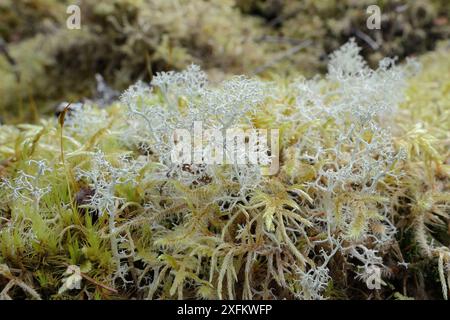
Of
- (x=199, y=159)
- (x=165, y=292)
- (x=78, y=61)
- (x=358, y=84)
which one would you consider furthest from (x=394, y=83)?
(x=78, y=61)

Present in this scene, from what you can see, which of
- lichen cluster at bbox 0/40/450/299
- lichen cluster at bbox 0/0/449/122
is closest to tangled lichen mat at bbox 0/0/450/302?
lichen cluster at bbox 0/40/450/299

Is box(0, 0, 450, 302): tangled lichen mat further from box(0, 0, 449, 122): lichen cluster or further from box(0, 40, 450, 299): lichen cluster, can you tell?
box(0, 0, 449, 122): lichen cluster

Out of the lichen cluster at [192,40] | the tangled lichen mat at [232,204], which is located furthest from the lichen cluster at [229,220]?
the lichen cluster at [192,40]

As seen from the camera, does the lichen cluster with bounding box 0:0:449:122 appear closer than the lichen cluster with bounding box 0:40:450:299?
No

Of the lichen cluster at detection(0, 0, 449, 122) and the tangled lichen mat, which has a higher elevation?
the lichen cluster at detection(0, 0, 449, 122)

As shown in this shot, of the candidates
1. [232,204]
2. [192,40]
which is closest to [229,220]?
[232,204]

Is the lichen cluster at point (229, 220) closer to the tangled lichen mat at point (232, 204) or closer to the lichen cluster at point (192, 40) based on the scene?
the tangled lichen mat at point (232, 204)

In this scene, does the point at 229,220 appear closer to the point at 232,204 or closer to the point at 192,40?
the point at 232,204
